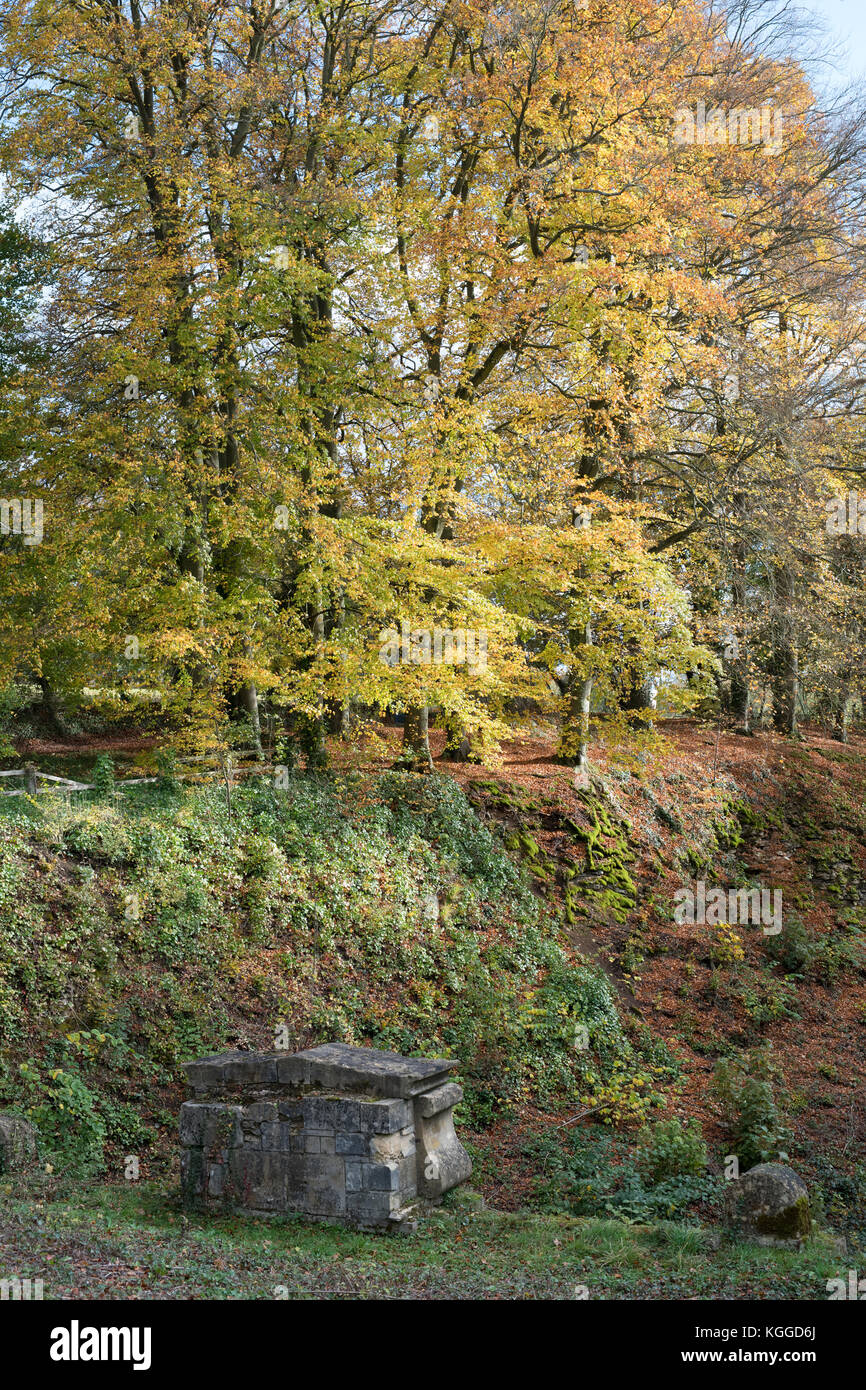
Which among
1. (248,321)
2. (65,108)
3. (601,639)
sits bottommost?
(601,639)

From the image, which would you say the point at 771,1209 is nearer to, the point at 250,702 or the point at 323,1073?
the point at 323,1073

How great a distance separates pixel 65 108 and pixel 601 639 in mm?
12020

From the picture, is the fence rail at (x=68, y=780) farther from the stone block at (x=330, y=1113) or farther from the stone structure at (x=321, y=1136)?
the stone block at (x=330, y=1113)

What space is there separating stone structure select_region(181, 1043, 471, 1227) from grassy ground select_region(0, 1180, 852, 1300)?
0.73 ft

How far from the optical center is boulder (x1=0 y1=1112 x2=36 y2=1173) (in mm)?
9719

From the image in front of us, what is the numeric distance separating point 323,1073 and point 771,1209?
13.0 feet

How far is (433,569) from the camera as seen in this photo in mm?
16281

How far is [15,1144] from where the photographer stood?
32.1ft

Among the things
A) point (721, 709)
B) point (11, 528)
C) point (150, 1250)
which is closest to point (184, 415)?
point (11, 528)

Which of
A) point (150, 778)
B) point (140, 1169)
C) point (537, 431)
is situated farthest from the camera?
point (537, 431)

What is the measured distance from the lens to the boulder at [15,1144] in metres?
9.72

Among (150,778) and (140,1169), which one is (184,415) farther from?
(140,1169)

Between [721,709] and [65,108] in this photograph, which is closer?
[65,108]

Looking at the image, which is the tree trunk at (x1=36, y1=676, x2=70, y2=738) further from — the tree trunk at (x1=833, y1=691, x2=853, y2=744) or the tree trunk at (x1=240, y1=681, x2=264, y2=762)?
the tree trunk at (x1=833, y1=691, x2=853, y2=744)
